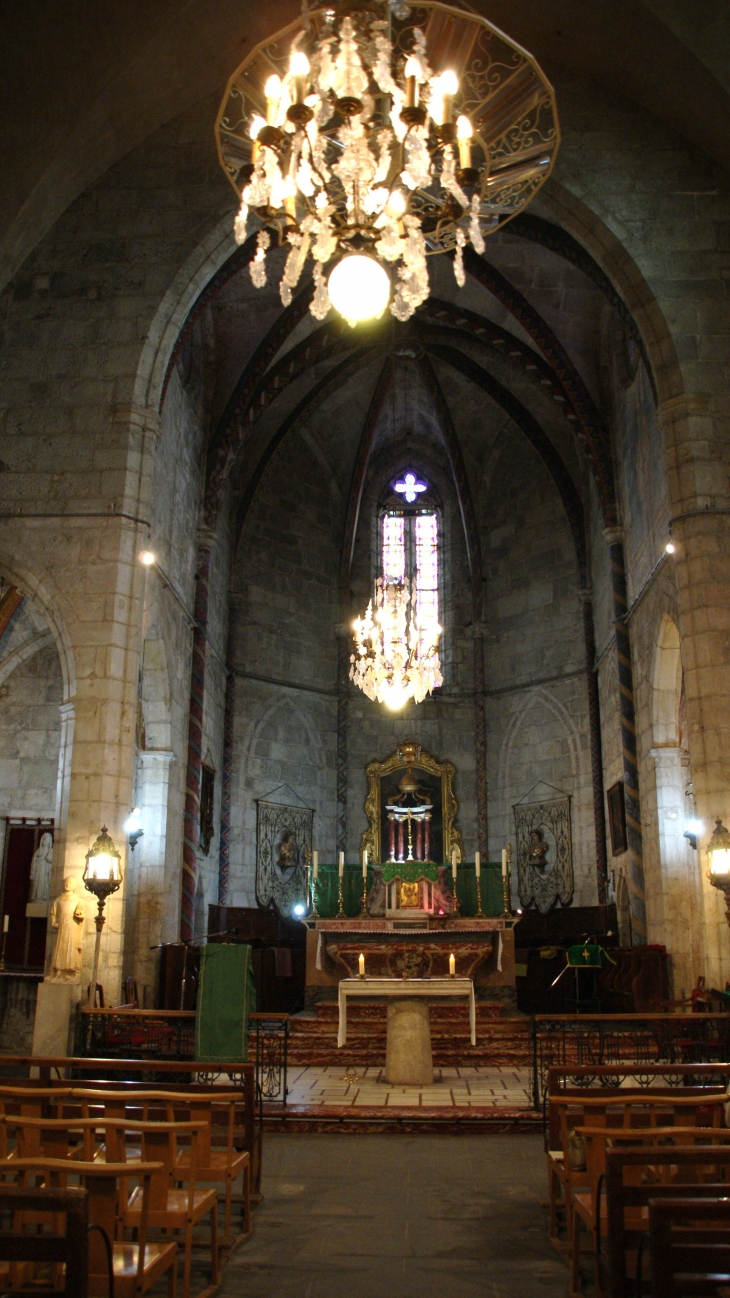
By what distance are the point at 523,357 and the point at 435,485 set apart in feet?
17.8

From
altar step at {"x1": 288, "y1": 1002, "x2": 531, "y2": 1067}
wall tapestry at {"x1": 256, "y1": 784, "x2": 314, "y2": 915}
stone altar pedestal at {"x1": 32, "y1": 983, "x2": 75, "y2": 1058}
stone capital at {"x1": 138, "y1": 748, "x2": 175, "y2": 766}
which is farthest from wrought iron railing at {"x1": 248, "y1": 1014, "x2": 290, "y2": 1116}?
wall tapestry at {"x1": 256, "y1": 784, "x2": 314, "y2": 915}

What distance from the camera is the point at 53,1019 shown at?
401 inches

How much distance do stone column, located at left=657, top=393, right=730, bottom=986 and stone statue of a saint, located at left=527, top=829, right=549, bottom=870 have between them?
8.18 metres

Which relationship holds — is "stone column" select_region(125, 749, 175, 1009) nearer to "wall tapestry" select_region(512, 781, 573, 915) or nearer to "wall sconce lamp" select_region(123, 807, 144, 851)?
"wall sconce lamp" select_region(123, 807, 144, 851)

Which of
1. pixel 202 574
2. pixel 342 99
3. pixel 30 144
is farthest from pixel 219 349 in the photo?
pixel 342 99

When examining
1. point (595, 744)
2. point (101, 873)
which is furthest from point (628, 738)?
point (101, 873)

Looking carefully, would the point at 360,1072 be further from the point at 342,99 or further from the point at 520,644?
the point at 520,644

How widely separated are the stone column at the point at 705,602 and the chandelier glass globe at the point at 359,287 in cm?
689

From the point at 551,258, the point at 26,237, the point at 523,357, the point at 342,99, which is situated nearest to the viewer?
the point at 342,99

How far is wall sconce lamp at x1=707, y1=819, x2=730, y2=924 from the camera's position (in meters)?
11.0

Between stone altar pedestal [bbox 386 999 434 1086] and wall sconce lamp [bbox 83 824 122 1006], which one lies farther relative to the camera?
wall sconce lamp [bbox 83 824 122 1006]

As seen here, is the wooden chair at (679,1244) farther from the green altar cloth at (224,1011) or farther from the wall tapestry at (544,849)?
the wall tapestry at (544,849)

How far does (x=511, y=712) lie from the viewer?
21578mm

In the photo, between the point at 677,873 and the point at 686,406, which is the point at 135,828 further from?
the point at 686,406
